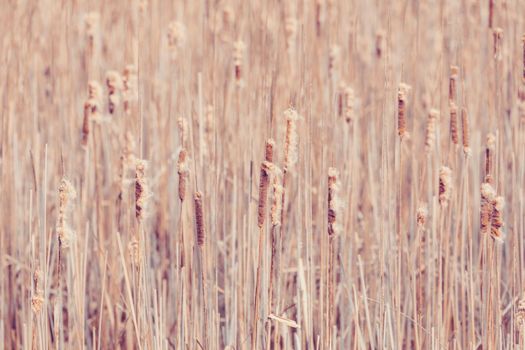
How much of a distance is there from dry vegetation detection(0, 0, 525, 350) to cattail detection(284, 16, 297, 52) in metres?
0.01

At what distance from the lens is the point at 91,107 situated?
1.86 meters

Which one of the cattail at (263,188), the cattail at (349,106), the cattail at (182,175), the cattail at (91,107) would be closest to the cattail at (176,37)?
the cattail at (91,107)

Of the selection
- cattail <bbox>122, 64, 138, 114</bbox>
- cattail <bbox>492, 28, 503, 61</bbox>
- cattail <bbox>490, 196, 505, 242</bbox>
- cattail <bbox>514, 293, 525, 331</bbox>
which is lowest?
cattail <bbox>514, 293, 525, 331</bbox>

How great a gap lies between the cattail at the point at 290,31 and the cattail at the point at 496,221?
88 centimetres

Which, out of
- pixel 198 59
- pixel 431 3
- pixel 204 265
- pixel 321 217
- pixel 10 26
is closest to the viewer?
pixel 204 265

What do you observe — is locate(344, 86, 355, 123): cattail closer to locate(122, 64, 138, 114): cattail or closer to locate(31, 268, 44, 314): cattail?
locate(122, 64, 138, 114): cattail

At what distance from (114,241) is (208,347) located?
0.51 m

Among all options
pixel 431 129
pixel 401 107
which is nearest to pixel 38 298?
pixel 401 107

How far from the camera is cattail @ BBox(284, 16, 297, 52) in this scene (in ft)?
7.20

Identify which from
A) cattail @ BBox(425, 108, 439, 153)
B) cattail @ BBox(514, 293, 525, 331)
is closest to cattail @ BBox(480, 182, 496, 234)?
cattail @ BBox(514, 293, 525, 331)

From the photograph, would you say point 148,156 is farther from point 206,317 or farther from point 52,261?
point 206,317

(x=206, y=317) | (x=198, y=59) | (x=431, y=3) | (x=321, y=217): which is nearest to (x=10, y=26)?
(x=198, y=59)

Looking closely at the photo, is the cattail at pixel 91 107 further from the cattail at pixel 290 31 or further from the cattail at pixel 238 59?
the cattail at pixel 290 31

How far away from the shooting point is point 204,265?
1485mm
